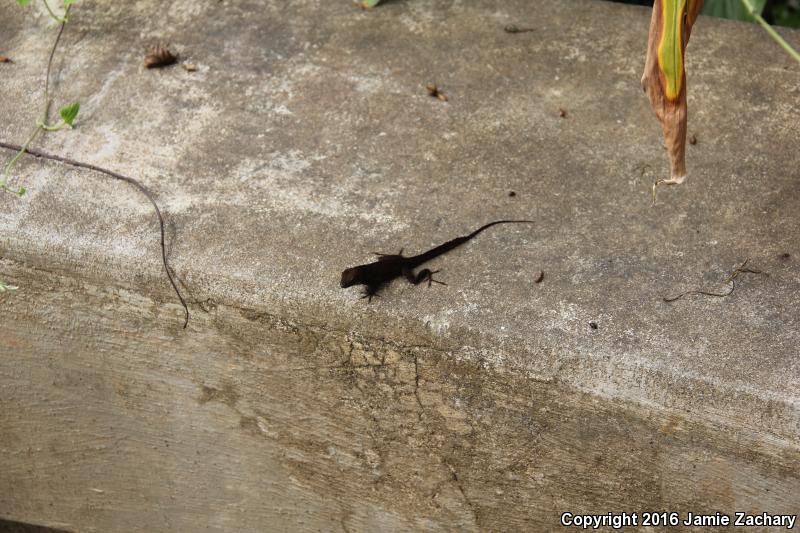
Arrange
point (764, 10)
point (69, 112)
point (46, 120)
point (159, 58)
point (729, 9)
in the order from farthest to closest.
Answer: point (764, 10) < point (729, 9) < point (159, 58) < point (46, 120) < point (69, 112)

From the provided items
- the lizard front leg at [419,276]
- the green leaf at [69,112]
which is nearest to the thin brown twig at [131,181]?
the green leaf at [69,112]

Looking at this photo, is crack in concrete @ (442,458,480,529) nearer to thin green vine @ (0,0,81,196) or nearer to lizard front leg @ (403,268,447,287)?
lizard front leg @ (403,268,447,287)

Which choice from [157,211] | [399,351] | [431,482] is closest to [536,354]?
[399,351]

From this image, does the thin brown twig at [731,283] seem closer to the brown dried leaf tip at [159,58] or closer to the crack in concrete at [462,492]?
the crack in concrete at [462,492]

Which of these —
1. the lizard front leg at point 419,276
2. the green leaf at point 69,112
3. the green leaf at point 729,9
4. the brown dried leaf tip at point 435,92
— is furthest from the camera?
the green leaf at point 729,9

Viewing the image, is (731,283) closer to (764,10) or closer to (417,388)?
(417,388)

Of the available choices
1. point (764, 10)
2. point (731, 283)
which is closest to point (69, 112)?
point (731, 283)

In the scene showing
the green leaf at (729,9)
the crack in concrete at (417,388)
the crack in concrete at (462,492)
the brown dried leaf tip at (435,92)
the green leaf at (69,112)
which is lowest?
the crack in concrete at (462,492)
